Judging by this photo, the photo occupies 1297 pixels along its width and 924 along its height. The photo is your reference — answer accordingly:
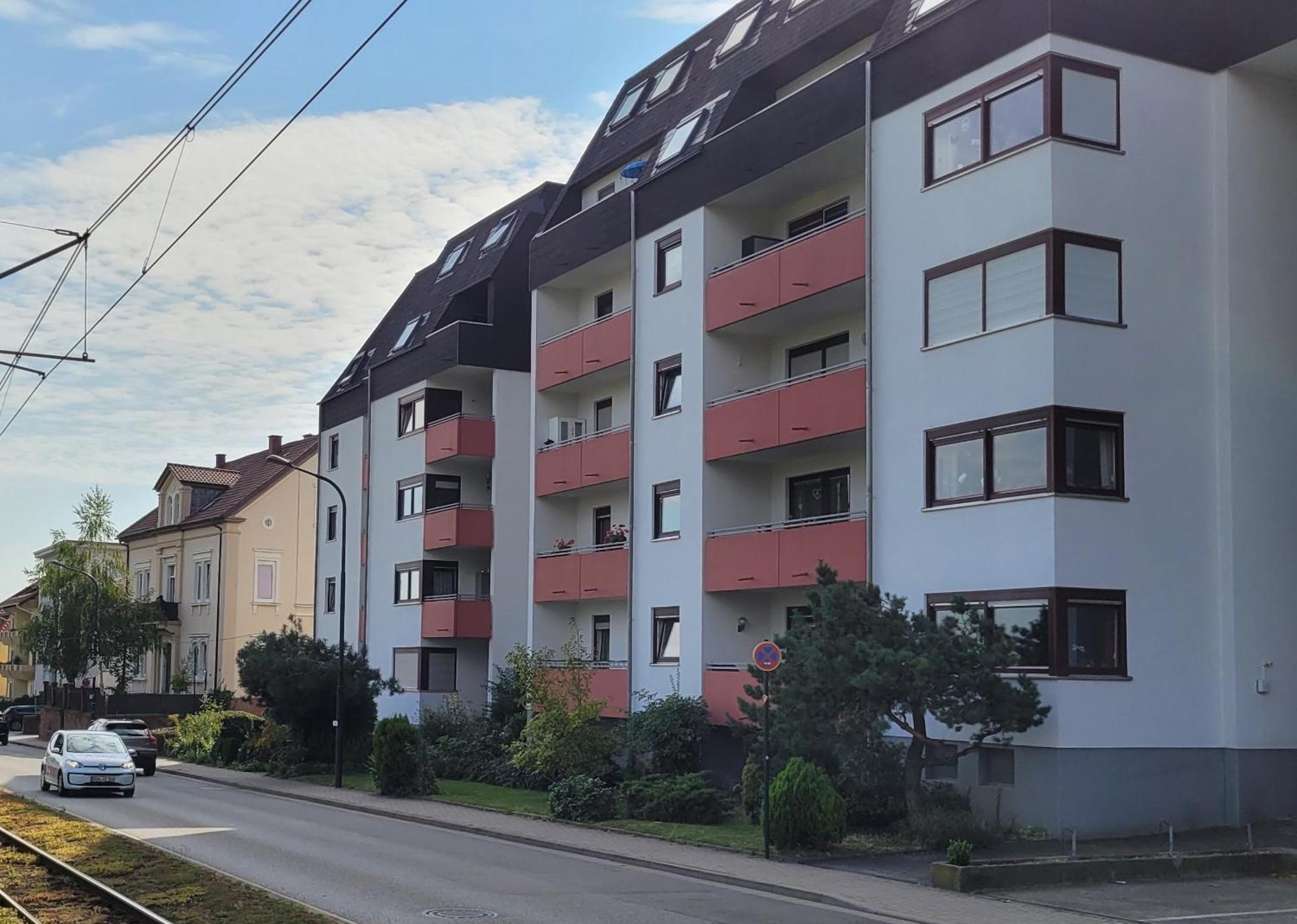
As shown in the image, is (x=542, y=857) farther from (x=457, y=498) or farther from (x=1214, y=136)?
(x=457, y=498)

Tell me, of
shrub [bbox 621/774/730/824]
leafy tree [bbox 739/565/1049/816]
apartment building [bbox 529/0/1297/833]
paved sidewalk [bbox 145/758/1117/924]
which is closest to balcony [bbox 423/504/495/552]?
paved sidewalk [bbox 145/758/1117/924]

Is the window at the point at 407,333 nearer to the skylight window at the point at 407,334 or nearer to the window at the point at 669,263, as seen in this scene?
the skylight window at the point at 407,334

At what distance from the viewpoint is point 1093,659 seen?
21062 millimetres

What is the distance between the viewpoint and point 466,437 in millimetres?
42125

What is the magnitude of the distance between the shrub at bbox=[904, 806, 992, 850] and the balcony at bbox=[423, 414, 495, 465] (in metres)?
23.7

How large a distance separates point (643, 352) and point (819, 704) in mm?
14286

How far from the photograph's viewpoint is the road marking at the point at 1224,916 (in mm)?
14695

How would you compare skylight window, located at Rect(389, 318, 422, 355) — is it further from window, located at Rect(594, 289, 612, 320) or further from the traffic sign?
the traffic sign

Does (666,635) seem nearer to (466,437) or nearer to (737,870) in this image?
(737,870)

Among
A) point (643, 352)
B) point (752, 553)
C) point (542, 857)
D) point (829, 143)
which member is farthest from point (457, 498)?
point (542, 857)

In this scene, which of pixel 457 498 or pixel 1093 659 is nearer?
pixel 1093 659

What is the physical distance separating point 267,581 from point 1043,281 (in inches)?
1900

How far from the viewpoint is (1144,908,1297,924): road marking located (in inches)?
579

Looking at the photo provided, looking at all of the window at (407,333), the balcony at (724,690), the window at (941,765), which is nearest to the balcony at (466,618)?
the window at (407,333)
